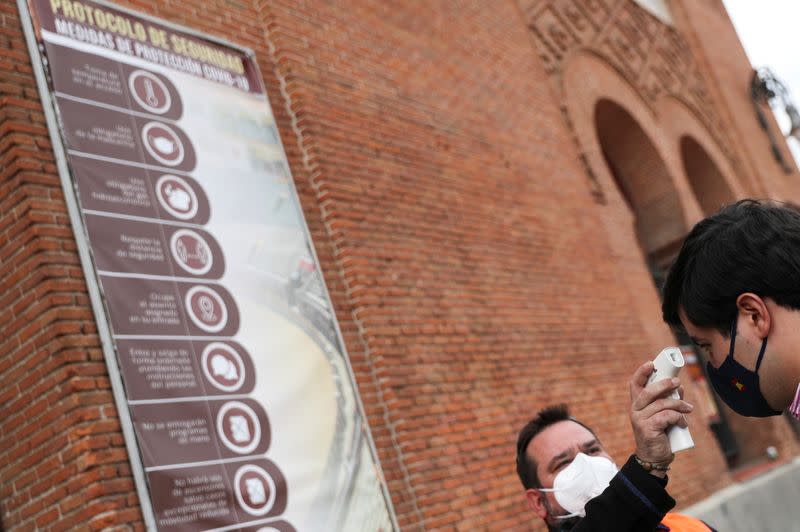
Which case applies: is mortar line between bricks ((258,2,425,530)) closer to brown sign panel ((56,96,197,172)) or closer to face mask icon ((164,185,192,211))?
brown sign panel ((56,96,197,172))

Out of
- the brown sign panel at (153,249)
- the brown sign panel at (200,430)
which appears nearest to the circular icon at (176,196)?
the brown sign panel at (153,249)

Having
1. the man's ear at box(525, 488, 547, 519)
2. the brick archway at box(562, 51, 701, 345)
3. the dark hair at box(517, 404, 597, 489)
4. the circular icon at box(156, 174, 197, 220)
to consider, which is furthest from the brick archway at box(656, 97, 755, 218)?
the man's ear at box(525, 488, 547, 519)

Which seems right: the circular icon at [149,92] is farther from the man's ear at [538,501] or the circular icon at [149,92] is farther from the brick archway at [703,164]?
the brick archway at [703,164]

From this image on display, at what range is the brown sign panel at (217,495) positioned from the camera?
4523 mm

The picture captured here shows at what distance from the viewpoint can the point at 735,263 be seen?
6.09 feet

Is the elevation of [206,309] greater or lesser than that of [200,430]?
greater

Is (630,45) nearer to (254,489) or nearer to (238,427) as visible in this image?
(238,427)

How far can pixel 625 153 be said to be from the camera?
13.2 meters

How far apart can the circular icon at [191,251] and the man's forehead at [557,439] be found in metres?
2.44

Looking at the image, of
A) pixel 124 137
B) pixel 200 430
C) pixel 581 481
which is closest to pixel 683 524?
pixel 581 481

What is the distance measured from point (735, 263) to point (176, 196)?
160 inches

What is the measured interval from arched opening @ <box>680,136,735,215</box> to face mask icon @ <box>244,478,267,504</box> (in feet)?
36.9

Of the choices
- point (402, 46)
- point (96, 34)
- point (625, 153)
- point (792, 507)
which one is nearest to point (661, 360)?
point (96, 34)

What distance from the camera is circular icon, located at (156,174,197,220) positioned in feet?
17.5
